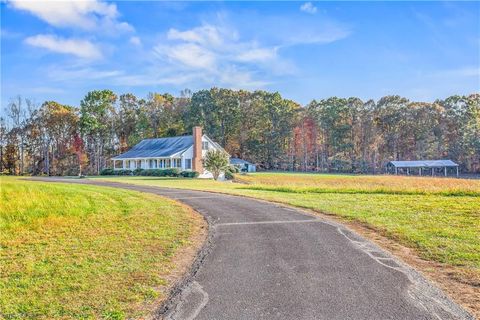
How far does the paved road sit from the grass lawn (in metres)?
0.70

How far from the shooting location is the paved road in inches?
183

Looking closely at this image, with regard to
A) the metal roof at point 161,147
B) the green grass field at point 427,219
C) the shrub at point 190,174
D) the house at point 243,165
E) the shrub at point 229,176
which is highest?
the metal roof at point 161,147

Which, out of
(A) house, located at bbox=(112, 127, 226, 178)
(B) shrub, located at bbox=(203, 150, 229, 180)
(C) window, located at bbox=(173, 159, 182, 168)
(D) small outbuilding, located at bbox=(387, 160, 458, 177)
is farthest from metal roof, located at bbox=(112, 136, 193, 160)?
(D) small outbuilding, located at bbox=(387, 160, 458, 177)

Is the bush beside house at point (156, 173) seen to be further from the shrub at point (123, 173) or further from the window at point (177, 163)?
the window at point (177, 163)

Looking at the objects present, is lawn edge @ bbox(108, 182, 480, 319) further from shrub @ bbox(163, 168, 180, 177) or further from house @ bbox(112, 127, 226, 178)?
house @ bbox(112, 127, 226, 178)

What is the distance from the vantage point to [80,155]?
60.2 m

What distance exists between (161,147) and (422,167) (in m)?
44.5

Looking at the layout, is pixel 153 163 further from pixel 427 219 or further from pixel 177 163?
pixel 427 219

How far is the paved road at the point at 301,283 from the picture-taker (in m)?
4.66

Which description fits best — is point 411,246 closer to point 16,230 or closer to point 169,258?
point 169,258

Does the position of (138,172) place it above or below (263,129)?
below

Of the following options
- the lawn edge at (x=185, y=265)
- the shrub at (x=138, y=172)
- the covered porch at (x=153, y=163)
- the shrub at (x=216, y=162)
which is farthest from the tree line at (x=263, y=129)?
the lawn edge at (x=185, y=265)

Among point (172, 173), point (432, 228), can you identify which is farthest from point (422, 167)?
point (432, 228)

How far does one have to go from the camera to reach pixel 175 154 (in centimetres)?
4681
